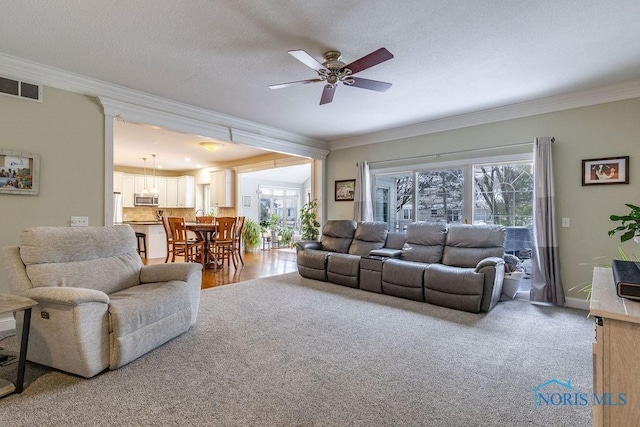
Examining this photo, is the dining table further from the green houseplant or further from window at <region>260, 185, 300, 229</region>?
window at <region>260, 185, 300, 229</region>

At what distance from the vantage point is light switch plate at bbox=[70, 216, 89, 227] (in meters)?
3.42

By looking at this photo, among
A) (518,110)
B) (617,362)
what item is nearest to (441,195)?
(518,110)

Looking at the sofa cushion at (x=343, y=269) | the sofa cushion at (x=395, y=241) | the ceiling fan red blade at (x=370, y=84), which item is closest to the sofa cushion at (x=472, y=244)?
the sofa cushion at (x=395, y=241)

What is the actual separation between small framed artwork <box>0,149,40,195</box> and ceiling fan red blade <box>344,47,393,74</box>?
3.26m

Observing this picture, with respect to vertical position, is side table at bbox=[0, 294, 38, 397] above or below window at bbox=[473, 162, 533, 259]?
below

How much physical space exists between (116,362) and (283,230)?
7718 millimetres

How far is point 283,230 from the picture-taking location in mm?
9867

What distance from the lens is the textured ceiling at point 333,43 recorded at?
7.29 ft

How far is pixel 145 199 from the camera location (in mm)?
9195

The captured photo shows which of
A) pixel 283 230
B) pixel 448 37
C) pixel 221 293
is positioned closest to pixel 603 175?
pixel 448 37

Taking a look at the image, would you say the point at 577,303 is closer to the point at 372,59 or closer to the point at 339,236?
the point at 339,236

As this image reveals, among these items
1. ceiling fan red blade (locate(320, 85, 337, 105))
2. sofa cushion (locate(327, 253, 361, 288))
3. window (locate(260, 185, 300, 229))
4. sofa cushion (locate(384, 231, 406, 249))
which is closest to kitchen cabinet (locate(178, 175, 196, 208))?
window (locate(260, 185, 300, 229))

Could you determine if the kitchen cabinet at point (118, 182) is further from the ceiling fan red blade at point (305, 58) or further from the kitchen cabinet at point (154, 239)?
the ceiling fan red blade at point (305, 58)

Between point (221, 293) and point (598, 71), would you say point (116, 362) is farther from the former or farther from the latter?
point (598, 71)
